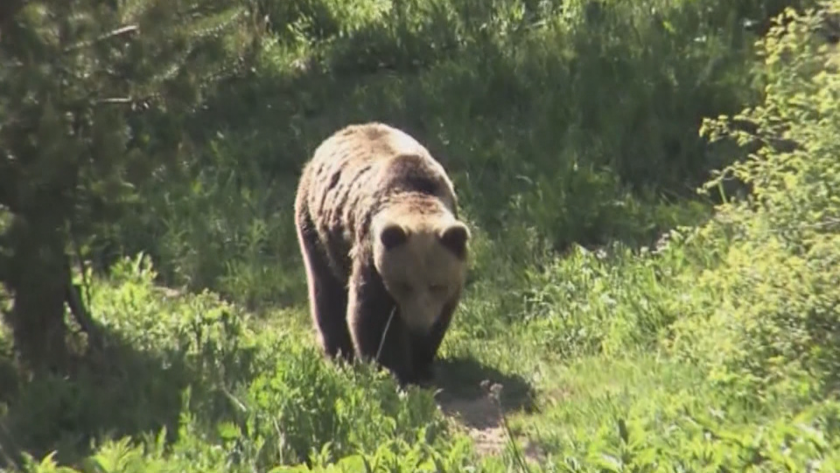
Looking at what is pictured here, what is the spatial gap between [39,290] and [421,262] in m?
2.01

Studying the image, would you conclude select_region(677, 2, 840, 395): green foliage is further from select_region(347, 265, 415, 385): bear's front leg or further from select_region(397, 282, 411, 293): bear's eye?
select_region(347, 265, 415, 385): bear's front leg

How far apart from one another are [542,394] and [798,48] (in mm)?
2270

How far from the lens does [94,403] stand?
764 centimetres

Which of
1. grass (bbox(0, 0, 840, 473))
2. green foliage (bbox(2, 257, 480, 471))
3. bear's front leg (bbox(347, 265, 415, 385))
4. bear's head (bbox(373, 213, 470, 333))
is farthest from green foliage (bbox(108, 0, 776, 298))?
green foliage (bbox(2, 257, 480, 471))

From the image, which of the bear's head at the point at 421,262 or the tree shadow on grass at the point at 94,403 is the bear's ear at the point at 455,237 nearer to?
the bear's head at the point at 421,262

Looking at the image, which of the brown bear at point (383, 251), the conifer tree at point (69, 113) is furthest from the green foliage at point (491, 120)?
the conifer tree at point (69, 113)

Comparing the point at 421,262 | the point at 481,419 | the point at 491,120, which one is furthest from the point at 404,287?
the point at 491,120

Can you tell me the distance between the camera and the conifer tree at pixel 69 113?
7414 millimetres

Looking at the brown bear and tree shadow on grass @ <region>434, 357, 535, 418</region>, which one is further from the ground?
the brown bear

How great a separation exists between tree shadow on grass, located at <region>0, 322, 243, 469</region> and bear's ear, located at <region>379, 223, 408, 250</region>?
1206 millimetres

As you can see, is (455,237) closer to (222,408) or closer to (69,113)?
(222,408)

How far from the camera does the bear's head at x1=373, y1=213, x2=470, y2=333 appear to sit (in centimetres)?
848

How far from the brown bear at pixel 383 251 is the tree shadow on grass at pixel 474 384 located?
16cm

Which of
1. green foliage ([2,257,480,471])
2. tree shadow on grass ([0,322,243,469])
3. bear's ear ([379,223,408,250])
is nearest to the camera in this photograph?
green foliage ([2,257,480,471])
